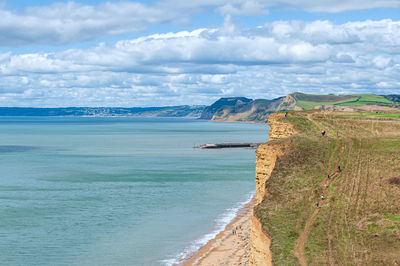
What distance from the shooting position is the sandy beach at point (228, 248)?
45.8 metres

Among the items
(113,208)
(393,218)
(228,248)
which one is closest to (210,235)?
(228,248)

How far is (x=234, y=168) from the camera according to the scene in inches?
4486

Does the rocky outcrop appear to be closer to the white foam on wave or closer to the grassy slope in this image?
the grassy slope

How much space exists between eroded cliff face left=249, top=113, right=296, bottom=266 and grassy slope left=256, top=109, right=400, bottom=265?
73cm

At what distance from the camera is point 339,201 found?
35.7m

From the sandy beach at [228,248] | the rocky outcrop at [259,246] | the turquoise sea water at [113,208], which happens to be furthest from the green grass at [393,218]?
the turquoise sea water at [113,208]

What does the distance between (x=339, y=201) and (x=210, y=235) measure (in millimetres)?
22766

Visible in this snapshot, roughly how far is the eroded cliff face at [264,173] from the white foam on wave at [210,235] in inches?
384

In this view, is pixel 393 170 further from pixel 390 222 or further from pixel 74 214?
pixel 74 214

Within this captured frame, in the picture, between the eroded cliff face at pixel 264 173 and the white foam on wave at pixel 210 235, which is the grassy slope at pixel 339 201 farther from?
the white foam on wave at pixel 210 235

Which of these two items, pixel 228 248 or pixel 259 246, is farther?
pixel 228 248

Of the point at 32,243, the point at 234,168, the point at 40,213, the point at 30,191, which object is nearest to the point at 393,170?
the point at 32,243

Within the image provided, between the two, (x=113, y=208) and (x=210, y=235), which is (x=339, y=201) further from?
(x=113, y=208)

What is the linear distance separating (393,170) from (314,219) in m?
10.3
